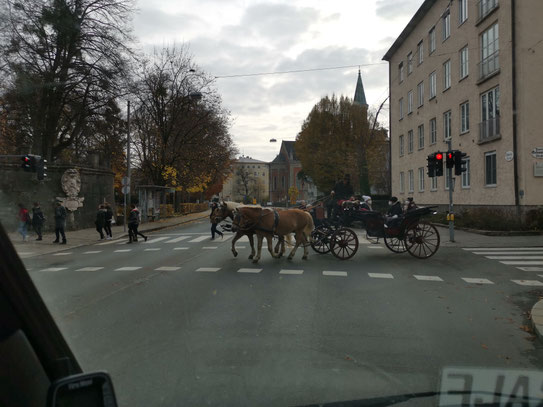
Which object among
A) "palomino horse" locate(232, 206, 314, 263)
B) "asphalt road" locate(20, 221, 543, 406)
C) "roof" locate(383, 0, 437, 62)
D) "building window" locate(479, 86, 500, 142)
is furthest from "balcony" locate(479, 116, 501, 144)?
"palomino horse" locate(232, 206, 314, 263)

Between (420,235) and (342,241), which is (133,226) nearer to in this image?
(342,241)

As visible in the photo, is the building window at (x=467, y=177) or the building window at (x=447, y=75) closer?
the building window at (x=467, y=177)

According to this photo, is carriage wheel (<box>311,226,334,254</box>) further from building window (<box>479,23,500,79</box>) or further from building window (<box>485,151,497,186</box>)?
building window (<box>479,23,500,79</box>)

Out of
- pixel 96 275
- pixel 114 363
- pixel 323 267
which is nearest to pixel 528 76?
pixel 323 267

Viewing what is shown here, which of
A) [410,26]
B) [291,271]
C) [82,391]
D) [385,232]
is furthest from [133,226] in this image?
[410,26]

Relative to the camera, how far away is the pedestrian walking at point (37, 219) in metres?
1.90

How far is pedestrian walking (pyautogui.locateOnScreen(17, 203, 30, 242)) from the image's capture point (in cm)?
151

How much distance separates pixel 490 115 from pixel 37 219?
78.5ft

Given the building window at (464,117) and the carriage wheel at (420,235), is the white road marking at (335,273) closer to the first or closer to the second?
the carriage wheel at (420,235)

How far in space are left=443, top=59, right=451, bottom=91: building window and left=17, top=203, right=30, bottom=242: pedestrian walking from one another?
28.6 meters

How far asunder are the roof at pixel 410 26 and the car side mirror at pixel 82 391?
32.5 m

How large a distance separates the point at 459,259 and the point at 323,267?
4203 millimetres

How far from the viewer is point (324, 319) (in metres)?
5.59

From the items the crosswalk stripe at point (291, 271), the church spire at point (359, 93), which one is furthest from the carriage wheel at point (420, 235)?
the church spire at point (359, 93)
